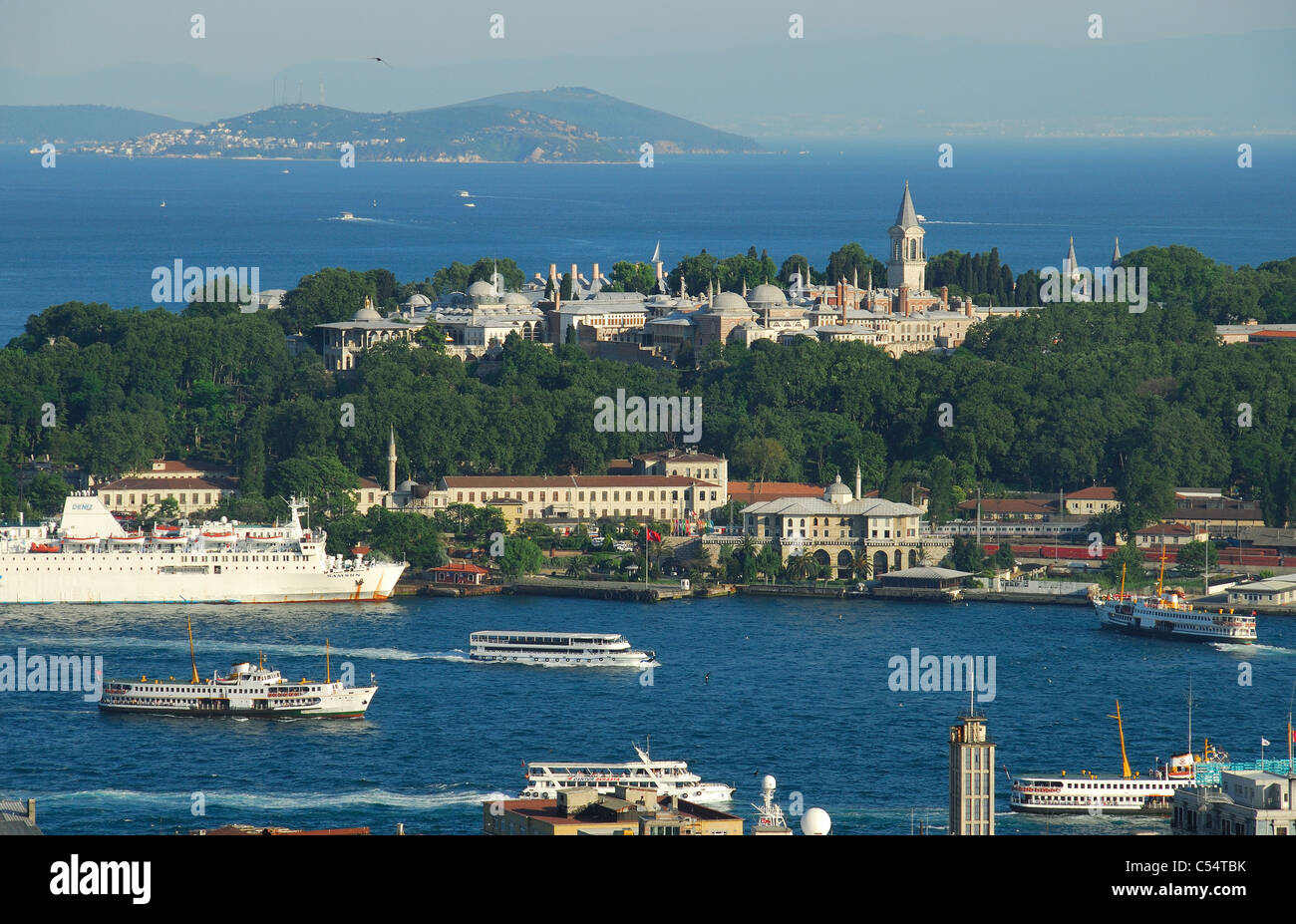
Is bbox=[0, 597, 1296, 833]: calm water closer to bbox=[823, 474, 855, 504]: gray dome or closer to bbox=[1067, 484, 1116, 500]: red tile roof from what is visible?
bbox=[823, 474, 855, 504]: gray dome

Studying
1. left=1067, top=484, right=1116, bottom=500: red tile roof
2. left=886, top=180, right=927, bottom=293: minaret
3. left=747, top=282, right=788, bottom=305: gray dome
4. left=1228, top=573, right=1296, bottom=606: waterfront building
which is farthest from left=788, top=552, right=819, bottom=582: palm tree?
left=886, top=180, right=927, bottom=293: minaret

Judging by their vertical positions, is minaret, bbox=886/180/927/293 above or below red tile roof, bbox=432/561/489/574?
above

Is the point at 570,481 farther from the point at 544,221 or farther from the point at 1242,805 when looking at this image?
the point at 544,221

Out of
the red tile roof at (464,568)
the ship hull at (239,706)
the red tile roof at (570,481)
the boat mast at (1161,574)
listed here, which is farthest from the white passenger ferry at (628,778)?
the red tile roof at (570,481)

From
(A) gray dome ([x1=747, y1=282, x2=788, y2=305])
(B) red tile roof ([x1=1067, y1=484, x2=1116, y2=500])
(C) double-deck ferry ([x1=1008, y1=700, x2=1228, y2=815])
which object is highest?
(A) gray dome ([x1=747, y1=282, x2=788, y2=305])

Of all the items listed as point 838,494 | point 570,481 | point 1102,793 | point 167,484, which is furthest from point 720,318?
point 1102,793

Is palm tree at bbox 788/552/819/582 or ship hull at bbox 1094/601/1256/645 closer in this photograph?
ship hull at bbox 1094/601/1256/645
